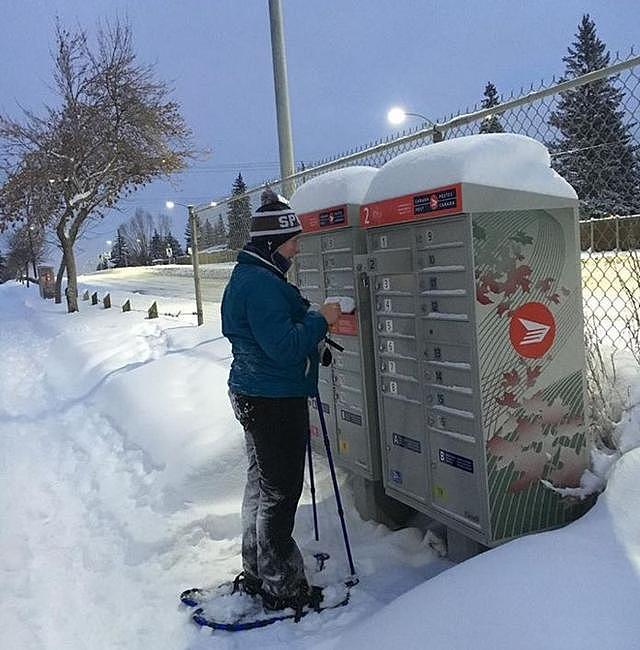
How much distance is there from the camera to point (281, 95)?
708 centimetres

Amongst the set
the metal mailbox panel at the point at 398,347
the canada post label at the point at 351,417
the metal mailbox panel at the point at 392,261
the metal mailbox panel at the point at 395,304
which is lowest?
the canada post label at the point at 351,417

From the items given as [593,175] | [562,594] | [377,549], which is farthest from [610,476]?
[593,175]

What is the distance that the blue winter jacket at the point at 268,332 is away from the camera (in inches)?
129

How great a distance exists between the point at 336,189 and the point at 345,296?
675mm

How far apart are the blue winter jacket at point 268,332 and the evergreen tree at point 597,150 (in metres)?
1.93

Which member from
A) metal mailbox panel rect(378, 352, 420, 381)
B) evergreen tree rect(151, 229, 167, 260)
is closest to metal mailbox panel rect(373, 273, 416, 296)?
metal mailbox panel rect(378, 352, 420, 381)

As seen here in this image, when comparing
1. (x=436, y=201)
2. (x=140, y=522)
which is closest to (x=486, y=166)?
(x=436, y=201)

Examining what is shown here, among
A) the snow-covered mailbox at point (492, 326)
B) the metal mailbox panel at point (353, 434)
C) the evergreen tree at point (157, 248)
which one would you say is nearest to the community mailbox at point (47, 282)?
the metal mailbox panel at point (353, 434)

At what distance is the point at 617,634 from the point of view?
2145 millimetres

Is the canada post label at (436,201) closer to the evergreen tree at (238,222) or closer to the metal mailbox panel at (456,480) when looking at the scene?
the metal mailbox panel at (456,480)

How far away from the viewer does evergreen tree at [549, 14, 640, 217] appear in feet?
13.0

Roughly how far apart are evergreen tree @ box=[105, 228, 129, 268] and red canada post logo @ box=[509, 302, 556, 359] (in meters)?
97.2

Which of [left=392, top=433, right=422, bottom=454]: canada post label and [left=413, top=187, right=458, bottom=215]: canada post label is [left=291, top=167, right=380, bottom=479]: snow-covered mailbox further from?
[left=413, top=187, right=458, bottom=215]: canada post label

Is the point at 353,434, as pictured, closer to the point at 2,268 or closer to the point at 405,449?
the point at 405,449
